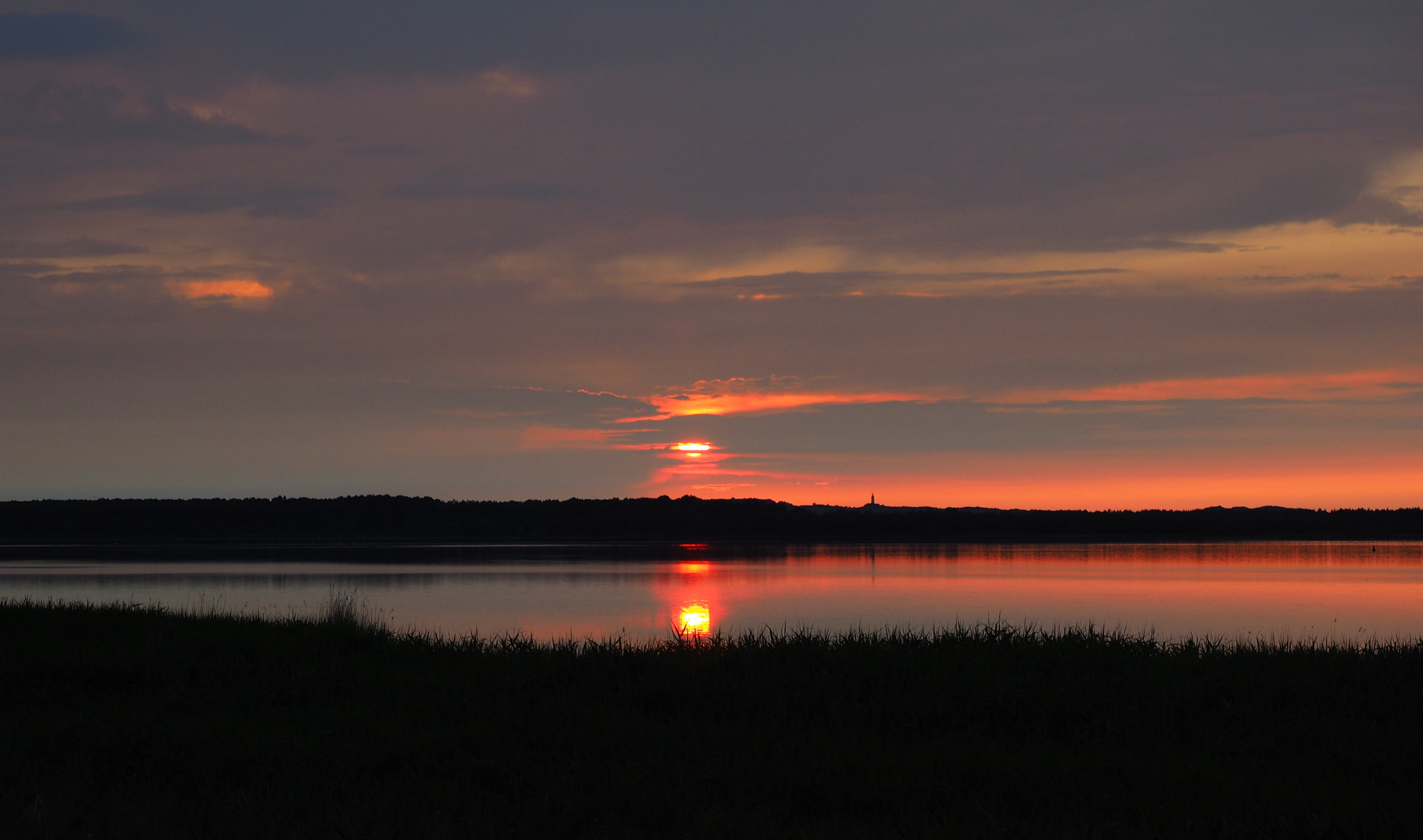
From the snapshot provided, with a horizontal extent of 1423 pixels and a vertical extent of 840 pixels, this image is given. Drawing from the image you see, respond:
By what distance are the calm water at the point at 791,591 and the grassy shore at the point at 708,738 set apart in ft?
30.7

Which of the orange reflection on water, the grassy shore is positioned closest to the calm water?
the orange reflection on water

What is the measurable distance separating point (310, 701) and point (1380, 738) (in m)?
10.7

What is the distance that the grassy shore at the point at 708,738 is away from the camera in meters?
7.91

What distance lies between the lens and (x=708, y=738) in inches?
395

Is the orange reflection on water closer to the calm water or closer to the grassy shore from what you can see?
the calm water

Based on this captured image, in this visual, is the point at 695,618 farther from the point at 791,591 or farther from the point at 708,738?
the point at 708,738

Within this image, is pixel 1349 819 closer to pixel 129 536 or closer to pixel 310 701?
pixel 310 701

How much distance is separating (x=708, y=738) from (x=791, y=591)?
1205 inches

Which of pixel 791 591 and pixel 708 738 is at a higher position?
pixel 708 738

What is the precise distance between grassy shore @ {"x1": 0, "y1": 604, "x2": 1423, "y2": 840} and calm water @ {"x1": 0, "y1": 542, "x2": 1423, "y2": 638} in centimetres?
937

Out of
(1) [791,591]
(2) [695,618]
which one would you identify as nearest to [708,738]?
(2) [695,618]

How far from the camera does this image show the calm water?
91.8ft

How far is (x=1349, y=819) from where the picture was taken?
300 inches

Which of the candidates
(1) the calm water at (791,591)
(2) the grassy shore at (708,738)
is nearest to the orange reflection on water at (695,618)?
(1) the calm water at (791,591)
